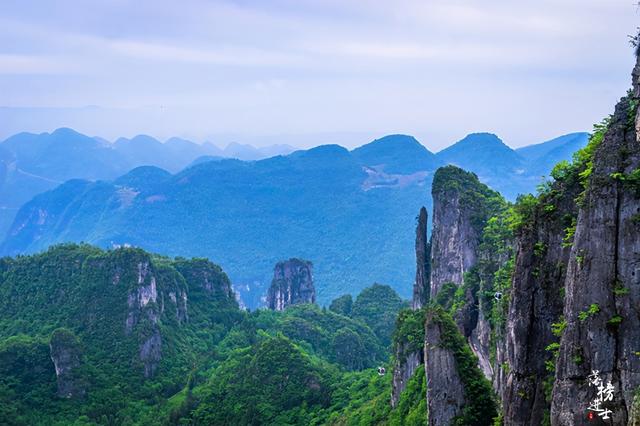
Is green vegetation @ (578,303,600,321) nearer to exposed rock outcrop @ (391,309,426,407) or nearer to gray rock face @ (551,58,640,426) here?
gray rock face @ (551,58,640,426)

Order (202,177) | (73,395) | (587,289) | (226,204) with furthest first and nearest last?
(202,177), (226,204), (73,395), (587,289)

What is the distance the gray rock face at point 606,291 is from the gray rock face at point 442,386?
713 cm

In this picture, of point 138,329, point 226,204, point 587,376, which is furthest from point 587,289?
point 226,204

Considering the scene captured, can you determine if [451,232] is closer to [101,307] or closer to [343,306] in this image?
[101,307]

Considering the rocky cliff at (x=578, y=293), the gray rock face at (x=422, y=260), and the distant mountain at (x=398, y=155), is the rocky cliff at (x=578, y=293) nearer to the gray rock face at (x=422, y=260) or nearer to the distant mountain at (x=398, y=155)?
the gray rock face at (x=422, y=260)

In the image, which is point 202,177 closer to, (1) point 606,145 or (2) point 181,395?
(2) point 181,395

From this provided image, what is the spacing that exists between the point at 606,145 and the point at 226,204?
158029 mm

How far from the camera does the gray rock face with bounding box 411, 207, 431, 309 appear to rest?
40812 millimetres

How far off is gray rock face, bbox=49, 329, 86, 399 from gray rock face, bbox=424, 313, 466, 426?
30414 millimetres

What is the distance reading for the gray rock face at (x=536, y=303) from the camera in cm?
1326

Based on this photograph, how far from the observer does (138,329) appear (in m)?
49.4

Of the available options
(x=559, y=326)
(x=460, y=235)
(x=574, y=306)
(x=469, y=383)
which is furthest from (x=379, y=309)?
(x=574, y=306)

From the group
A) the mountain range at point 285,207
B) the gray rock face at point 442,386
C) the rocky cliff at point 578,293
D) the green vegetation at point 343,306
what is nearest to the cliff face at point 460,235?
the gray rock face at point 442,386

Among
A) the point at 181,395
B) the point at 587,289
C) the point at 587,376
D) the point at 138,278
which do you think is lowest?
the point at 181,395
